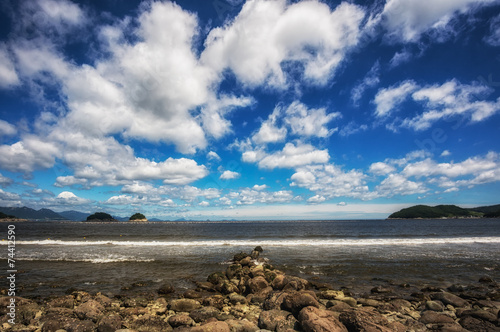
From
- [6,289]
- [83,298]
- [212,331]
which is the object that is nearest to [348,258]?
[212,331]

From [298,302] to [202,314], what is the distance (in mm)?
4429

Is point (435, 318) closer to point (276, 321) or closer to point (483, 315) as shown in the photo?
point (483, 315)

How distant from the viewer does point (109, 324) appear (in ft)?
30.1

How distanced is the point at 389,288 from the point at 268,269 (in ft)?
27.8

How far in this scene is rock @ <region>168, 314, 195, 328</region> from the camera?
31.5ft

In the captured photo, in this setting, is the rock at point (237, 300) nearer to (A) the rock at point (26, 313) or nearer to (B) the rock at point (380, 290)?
(B) the rock at point (380, 290)

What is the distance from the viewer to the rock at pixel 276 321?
29.7 ft

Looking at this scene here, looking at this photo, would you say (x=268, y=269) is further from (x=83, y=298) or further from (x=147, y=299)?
(x=83, y=298)

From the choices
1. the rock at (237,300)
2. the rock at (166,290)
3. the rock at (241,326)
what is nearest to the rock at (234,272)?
the rock at (166,290)

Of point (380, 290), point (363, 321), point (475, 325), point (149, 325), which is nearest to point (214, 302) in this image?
point (149, 325)

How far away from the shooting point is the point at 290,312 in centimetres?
1029

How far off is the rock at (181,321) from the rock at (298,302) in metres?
4.25

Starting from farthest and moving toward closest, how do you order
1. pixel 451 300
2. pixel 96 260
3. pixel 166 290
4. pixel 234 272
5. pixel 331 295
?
pixel 96 260 < pixel 234 272 < pixel 166 290 < pixel 331 295 < pixel 451 300

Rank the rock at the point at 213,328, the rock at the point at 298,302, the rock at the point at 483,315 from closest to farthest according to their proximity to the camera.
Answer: the rock at the point at 213,328 → the rock at the point at 483,315 → the rock at the point at 298,302
